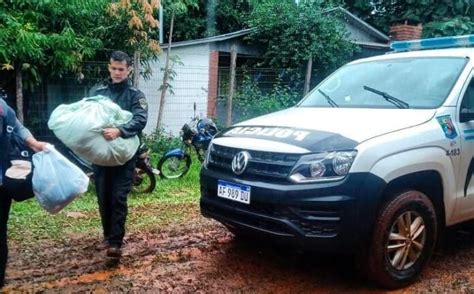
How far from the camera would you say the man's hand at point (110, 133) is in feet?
12.5

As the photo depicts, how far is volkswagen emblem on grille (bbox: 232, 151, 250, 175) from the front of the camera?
143 inches

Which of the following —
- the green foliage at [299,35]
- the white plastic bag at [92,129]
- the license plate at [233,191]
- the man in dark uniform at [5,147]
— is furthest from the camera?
the green foliage at [299,35]

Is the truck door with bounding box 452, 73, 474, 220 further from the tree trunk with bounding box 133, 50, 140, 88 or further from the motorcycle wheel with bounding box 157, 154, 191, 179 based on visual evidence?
the tree trunk with bounding box 133, 50, 140, 88

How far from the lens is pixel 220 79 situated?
1106cm

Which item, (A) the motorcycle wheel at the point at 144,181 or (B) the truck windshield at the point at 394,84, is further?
(A) the motorcycle wheel at the point at 144,181

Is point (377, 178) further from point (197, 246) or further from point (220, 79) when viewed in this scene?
point (220, 79)

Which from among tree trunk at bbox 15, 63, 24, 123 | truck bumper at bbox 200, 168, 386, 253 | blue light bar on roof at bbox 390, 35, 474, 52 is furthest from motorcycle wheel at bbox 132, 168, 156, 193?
blue light bar on roof at bbox 390, 35, 474, 52

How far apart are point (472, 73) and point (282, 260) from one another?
2.34 m

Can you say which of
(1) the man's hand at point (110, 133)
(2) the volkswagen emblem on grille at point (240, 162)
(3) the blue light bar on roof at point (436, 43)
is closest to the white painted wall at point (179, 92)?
(3) the blue light bar on roof at point (436, 43)

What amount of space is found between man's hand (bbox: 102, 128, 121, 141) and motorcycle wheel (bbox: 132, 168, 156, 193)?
2.68m

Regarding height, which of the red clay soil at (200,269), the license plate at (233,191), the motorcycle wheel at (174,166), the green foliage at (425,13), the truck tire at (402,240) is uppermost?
the green foliage at (425,13)

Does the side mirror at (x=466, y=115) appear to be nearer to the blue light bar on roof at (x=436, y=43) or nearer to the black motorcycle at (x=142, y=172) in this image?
the blue light bar on roof at (x=436, y=43)

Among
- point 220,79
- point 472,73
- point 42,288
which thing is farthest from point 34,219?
point 220,79

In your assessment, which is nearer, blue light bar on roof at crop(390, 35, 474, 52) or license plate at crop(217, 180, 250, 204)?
license plate at crop(217, 180, 250, 204)
